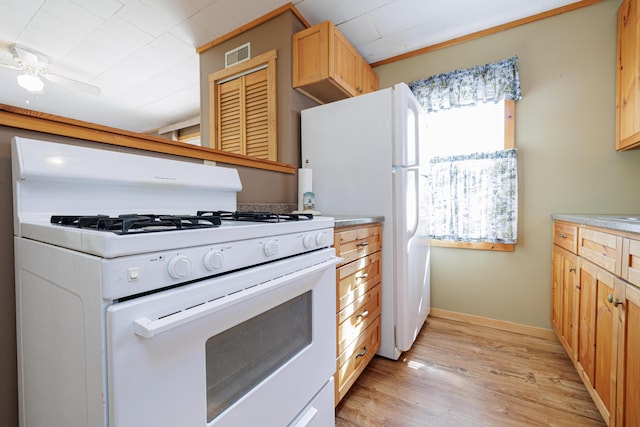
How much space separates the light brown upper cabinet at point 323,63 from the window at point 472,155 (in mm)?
709

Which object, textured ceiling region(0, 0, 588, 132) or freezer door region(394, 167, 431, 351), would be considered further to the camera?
textured ceiling region(0, 0, 588, 132)

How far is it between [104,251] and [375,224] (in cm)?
145

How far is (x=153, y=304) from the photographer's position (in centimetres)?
55

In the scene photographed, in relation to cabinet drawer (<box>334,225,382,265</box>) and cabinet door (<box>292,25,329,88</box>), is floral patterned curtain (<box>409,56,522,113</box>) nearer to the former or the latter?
cabinet door (<box>292,25,329,88</box>)

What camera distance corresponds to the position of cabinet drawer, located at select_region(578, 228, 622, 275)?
117cm

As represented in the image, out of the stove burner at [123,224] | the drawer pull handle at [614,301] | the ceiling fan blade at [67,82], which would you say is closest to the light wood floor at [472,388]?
the drawer pull handle at [614,301]

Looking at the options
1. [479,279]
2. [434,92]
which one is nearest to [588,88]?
[434,92]

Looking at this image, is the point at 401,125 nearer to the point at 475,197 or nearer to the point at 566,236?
the point at 475,197

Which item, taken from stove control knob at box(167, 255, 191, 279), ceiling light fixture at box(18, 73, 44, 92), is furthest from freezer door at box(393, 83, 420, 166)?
ceiling light fixture at box(18, 73, 44, 92)

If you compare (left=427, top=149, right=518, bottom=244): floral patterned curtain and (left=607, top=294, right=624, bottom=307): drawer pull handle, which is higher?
(left=427, top=149, right=518, bottom=244): floral patterned curtain

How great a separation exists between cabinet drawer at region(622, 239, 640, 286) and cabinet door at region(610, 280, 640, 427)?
35 mm

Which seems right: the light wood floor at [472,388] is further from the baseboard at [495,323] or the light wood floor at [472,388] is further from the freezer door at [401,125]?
the freezer door at [401,125]

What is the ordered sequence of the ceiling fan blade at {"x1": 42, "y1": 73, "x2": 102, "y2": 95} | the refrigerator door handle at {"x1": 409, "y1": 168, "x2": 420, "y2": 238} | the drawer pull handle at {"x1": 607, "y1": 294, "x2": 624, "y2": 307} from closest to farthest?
the drawer pull handle at {"x1": 607, "y1": 294, "x2": 624, "y2": 307} < the refrigerator door handle at {"x1": 409, "y1": 168, "x2": 420, "y2": 238} < the ceiling fan blade at {"x1": 42, "y1": 73, "x2": 102, "y2": 95}

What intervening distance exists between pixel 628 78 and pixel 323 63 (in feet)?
6.43
